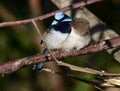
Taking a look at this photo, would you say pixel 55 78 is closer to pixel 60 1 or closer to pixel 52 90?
pixel 52 90

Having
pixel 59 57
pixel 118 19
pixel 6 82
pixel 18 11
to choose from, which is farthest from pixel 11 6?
pixel 59 57

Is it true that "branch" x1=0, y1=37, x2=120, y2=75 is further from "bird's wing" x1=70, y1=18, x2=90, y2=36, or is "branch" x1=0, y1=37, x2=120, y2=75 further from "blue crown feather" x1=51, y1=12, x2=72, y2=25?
"bird's wing" x1=70, y1=18, x2=90, y2=36

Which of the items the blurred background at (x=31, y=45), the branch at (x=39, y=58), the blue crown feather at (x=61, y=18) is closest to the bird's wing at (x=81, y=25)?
the blue crown feather at (x=61, y=18)

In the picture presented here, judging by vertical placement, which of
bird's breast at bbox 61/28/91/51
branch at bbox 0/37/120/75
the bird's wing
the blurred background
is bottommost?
branch at bbox 0/37/120/75

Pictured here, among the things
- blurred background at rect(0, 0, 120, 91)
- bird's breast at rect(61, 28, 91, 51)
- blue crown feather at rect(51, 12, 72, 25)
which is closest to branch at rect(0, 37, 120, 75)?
blue crown feather at rect(51, 12, 72, 25)

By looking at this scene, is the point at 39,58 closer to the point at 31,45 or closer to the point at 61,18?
the point at 61,18

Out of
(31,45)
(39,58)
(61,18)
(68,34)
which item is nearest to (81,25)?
(68,34)
